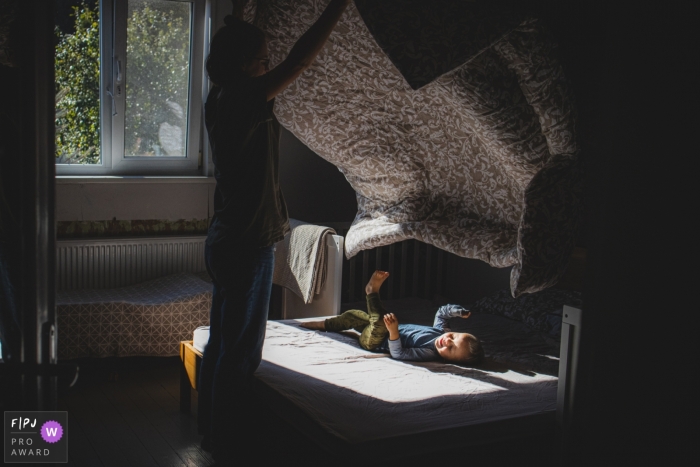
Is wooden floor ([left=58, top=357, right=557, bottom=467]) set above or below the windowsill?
below

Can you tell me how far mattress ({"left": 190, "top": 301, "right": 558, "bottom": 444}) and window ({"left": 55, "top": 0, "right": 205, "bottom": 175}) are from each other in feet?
5.24

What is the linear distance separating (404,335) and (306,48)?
1.55 meters

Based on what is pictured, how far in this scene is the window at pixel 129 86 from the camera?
3947 millimetres

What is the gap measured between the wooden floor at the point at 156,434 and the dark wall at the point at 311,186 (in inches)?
49.9

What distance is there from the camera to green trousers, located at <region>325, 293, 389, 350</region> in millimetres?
3023

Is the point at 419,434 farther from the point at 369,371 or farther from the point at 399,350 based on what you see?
the point at 399,350

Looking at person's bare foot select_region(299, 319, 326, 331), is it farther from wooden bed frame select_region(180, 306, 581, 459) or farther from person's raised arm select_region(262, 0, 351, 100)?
person's raised arm select_region(262, 0, 351, 100)

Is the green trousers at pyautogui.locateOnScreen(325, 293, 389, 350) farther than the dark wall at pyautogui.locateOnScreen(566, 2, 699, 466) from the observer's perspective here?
Yes

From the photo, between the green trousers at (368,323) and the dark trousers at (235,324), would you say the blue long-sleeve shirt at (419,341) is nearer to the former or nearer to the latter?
the green trousers at (368,323)

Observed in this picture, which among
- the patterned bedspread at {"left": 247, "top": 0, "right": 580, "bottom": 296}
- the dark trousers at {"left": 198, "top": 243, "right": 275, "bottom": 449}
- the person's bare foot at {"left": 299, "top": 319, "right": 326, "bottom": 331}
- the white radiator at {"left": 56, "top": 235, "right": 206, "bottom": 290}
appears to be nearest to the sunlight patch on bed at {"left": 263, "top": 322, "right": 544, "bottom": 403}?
the person's bare foot at {"left": 299, "top": 319, "right": 326, "bottom": 331}

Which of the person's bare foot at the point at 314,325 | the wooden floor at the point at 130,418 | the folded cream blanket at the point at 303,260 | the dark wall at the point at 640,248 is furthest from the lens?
the folded cream blanket at the point at 303,260

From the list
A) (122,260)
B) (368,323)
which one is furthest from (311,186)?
(368,323)

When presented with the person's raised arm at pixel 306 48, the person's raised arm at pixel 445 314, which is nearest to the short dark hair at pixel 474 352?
the person's raised arm at pixel 445 314

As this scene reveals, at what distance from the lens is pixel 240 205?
7.36 ft
